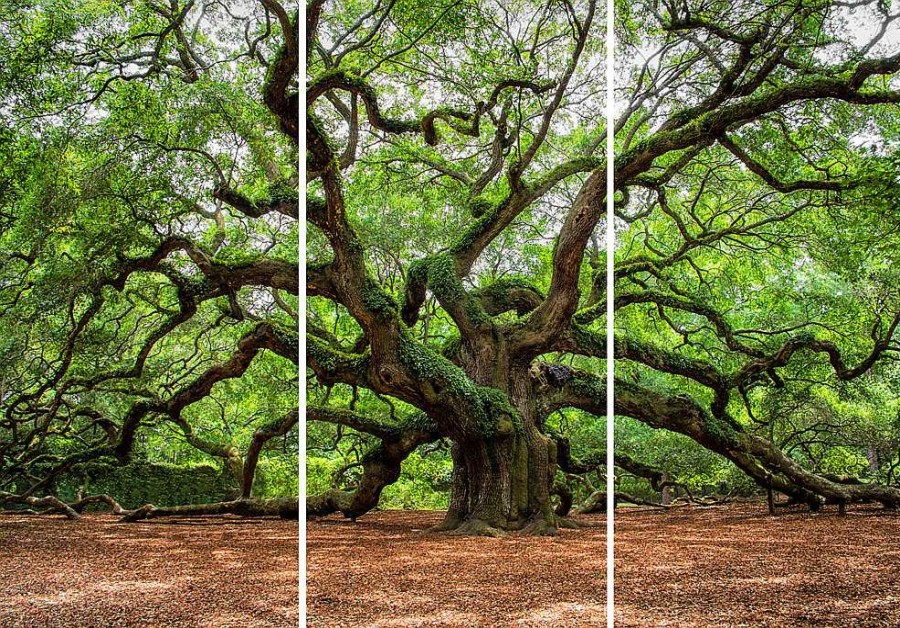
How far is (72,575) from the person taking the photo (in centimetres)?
357

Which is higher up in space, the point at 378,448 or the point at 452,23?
the point at 452,23

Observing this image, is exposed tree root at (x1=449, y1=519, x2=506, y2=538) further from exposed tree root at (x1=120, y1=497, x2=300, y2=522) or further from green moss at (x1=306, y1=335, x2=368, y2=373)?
exposed tree root at (x1=120, y1=497, x2=300, y2=522)

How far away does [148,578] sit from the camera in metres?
3.48

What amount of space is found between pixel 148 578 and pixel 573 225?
3631mm

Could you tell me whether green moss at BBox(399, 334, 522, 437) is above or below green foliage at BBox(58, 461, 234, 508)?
above

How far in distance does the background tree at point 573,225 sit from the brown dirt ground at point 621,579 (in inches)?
44.6

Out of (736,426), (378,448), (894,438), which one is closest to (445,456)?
(378,448)

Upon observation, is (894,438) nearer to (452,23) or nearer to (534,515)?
(534,515)

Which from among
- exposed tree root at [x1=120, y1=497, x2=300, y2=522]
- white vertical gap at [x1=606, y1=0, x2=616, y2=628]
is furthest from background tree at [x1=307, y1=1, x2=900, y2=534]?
white vertical gap at [x1=606, y1=0, x2=616, y2=628]

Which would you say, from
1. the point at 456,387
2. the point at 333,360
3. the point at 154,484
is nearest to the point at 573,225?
the point at 456,387

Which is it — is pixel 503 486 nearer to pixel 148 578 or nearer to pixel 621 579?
pixel 621 579

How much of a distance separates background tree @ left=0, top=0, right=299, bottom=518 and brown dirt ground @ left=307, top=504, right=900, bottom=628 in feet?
8.77

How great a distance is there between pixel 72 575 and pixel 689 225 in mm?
7000

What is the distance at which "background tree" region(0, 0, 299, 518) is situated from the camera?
15.9ft
